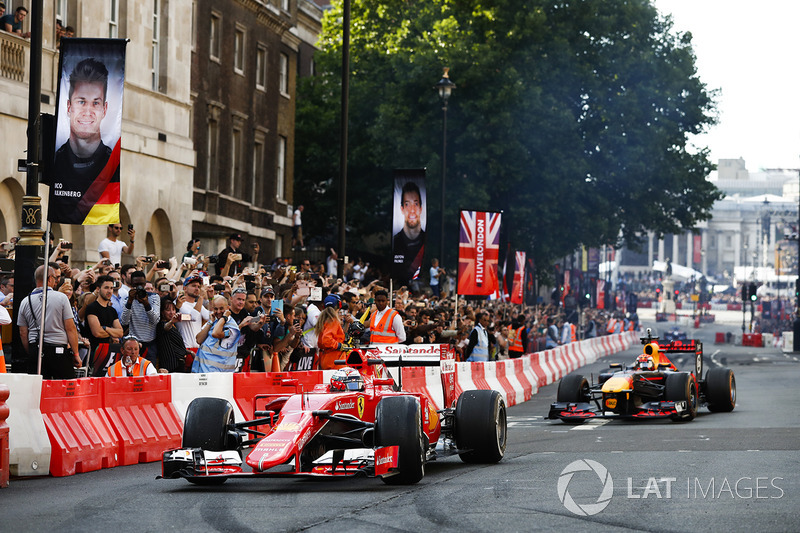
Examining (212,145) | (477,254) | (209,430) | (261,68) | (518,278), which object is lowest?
(209,430)

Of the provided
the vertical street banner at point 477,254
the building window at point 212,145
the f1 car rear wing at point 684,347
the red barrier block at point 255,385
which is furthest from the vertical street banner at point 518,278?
the red barrier block at point 255,385

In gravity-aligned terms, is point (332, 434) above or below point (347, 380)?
below

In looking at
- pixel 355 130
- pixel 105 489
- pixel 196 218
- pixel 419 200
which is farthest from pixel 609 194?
pixel 105 489

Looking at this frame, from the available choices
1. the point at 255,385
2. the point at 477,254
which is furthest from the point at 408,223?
the point at 255,385

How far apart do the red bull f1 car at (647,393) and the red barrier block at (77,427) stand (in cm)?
891

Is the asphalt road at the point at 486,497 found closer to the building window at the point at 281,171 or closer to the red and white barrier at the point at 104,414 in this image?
the red and white barrier at the point at 104,414

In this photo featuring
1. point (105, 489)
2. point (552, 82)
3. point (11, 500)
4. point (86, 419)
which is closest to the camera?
point (11, 500)

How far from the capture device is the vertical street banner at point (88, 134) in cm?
1523

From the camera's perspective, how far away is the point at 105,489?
11875 mm

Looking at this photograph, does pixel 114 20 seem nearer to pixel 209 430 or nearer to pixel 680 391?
pixel 680 391

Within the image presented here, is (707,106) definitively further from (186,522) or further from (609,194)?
(186,522)

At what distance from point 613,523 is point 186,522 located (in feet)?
9.34

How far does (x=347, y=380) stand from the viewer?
13086mm

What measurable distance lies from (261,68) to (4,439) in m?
34.2
